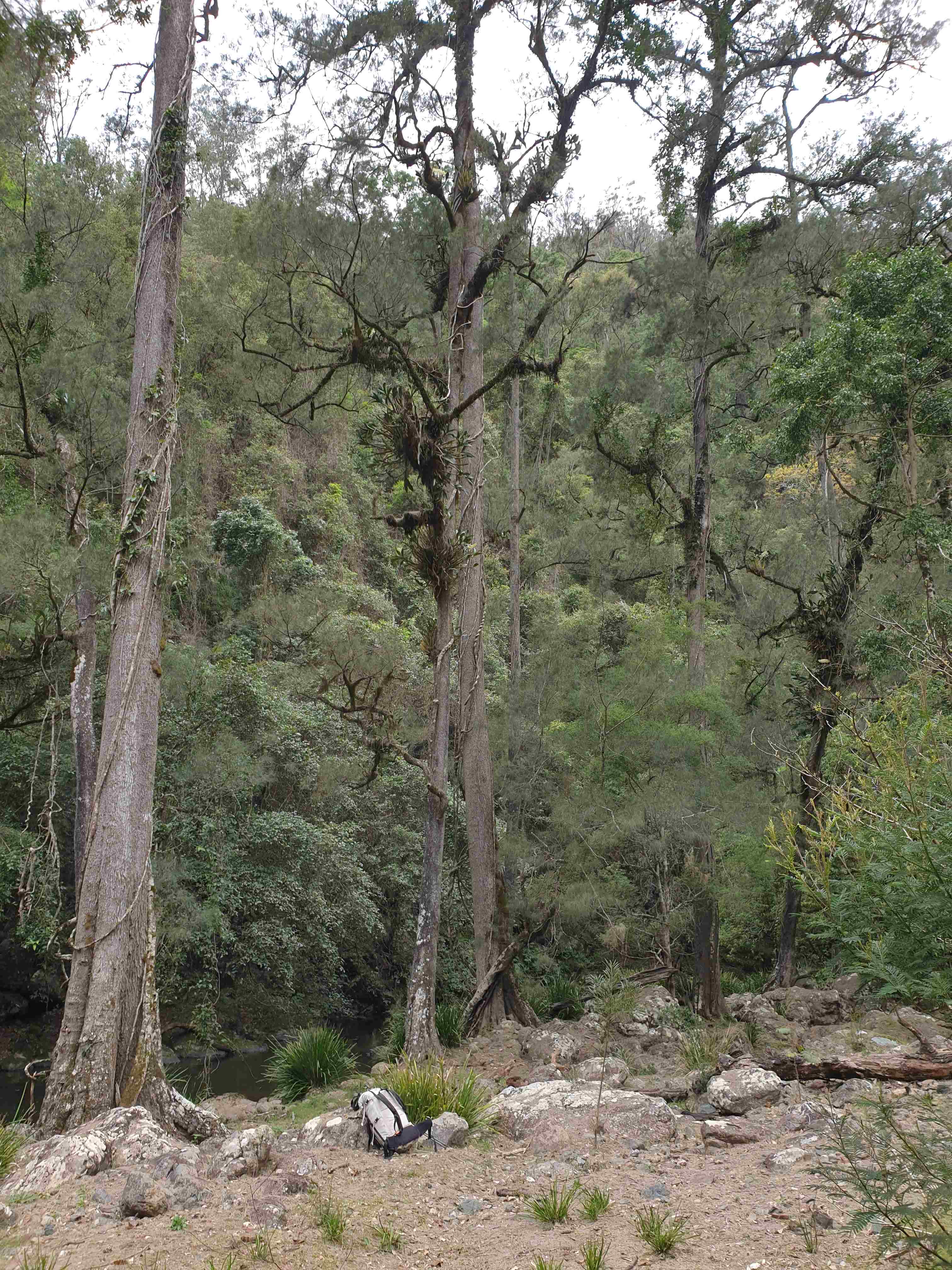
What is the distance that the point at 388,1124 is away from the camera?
5172mm

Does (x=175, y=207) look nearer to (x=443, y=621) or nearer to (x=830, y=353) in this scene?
(x=443, y=621)

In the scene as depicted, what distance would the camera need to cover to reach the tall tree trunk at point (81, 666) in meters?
10.3

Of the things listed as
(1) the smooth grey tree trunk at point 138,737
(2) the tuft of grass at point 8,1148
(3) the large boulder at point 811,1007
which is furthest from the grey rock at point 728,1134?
(3) the large boulder at point 811,1007

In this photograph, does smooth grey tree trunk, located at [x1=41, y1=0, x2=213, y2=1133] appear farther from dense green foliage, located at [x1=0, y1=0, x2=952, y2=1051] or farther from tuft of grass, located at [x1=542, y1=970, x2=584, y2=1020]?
tuft of grass, located at [x1=542, y1=970, x2=584, y2=1020]

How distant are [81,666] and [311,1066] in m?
5.29

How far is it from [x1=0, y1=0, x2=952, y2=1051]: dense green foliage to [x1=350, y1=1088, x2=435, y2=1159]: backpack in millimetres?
3245

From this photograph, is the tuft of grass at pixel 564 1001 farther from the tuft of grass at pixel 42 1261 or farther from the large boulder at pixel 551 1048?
the tuft of grass at pixel 42 1261

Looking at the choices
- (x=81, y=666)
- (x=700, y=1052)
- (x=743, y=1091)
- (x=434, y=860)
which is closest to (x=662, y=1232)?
(x=743, y=1091)

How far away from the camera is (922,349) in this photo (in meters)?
10.1

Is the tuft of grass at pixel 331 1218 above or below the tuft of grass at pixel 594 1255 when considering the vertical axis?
below

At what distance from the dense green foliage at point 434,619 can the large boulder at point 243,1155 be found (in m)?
3.57

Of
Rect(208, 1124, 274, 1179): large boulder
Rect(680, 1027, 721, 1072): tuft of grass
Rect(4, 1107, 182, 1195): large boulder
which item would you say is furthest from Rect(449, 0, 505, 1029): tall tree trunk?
Rect(208, 1124, 274, 1179): large boulder

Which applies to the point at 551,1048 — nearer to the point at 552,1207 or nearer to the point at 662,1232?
→ the point at 552,1207

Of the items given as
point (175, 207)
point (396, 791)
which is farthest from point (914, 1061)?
point (396, 791)
